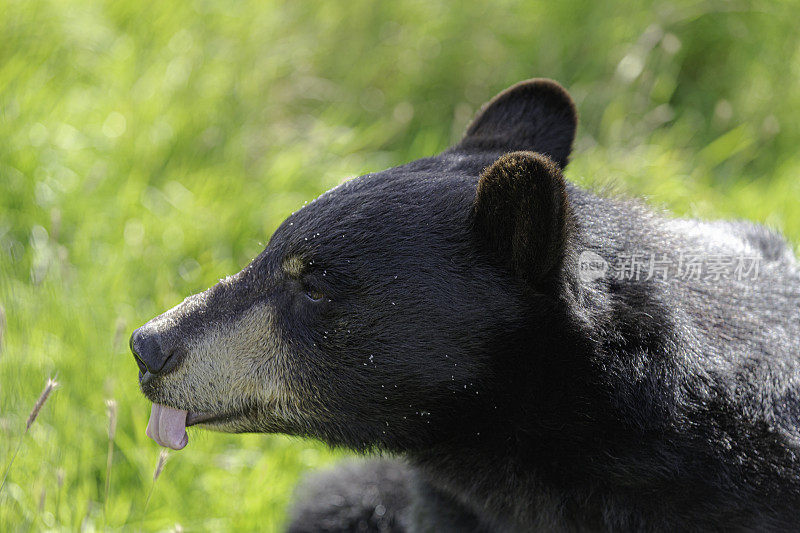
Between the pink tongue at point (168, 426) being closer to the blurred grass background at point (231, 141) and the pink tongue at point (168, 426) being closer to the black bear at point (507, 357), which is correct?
the black bear at point (507, 357)

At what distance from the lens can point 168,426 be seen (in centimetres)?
260

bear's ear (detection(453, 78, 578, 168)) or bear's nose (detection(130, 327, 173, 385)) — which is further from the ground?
bear's ear (detection(453, 78, 578, 168))

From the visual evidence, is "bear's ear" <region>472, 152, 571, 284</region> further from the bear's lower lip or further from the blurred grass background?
the bear's lower lip

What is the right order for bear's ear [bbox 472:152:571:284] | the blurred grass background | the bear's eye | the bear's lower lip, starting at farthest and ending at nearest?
the blurred grass background → the bear's lower lip → the bear's eye → bear's ear [bbox 472:152:571:284]

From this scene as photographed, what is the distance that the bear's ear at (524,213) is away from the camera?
82.1 inches

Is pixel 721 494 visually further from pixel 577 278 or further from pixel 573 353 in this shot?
pixel 577 278

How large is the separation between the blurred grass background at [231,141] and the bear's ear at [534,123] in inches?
8.8

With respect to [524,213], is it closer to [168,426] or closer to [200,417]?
[200,417]

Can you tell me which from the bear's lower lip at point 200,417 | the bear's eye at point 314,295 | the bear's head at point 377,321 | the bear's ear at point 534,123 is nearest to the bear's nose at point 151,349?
the bear's head at point 377,321

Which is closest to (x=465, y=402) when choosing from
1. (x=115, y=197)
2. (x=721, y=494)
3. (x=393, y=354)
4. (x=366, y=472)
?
(x=393, y=354)

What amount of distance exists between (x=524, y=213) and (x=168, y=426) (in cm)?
129

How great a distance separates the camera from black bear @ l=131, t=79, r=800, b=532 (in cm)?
230

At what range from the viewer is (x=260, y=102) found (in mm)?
5082

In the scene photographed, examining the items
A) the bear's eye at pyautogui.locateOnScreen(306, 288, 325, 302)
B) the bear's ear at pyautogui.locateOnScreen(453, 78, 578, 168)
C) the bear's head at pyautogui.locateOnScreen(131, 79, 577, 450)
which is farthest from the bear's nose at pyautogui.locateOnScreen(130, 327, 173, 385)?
the bear's ear at pyautogui.locateOnScreen(453, 78, 578, 168)
